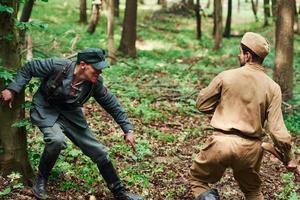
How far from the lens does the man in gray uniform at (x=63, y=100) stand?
5.66 meters

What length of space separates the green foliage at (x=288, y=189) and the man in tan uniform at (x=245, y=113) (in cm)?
156

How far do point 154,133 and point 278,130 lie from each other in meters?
4.77

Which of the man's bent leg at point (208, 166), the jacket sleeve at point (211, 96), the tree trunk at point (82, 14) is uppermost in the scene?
the tree trunk at point (82, 14)

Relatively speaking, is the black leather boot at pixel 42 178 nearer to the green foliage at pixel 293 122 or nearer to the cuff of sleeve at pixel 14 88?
the cuff of sleeve at pixel 14 88

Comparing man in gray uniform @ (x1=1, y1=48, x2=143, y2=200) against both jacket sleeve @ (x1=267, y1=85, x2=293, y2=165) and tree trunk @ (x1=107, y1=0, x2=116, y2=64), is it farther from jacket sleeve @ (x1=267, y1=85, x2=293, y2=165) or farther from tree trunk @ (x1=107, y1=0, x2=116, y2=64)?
tree trunk @ (x1=107, y1=0, x2=116, y2=64)

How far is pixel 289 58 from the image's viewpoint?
12.7 m

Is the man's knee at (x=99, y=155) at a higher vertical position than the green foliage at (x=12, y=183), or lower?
higher

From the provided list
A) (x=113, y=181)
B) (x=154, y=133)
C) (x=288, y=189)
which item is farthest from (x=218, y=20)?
(x=113, y=181)

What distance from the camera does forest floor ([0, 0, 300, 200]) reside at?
699 cm

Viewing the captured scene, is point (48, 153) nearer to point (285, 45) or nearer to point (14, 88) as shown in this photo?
point (14, 88)

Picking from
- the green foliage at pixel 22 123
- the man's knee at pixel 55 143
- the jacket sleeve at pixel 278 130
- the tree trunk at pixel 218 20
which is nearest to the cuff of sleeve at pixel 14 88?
the green foliage at pixel 22 123

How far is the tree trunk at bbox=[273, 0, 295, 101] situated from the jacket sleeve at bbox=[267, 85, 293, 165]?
750 cm

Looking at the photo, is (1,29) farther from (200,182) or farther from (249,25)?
(249,25)

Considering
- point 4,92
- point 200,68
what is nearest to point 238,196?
point 4,92
